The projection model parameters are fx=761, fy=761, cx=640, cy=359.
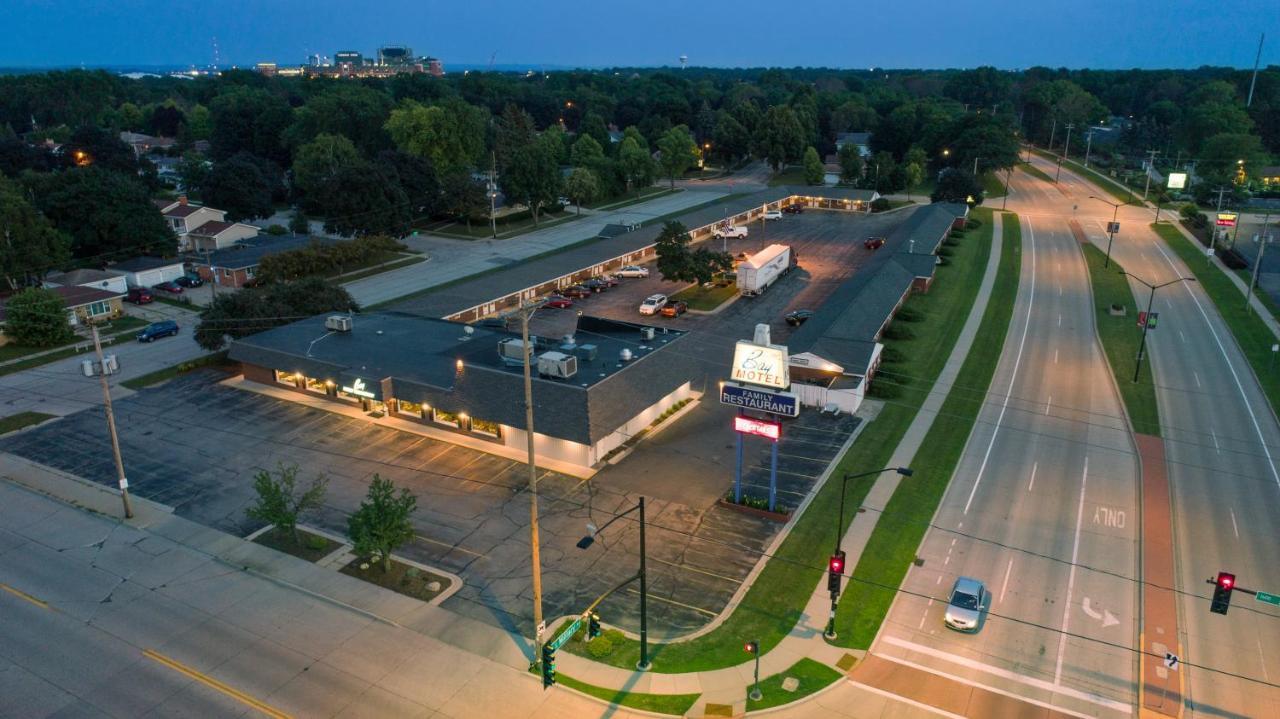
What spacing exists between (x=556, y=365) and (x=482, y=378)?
472 cm

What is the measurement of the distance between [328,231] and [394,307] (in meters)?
28.4

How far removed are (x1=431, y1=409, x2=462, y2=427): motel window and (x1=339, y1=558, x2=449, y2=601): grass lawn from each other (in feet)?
44.3

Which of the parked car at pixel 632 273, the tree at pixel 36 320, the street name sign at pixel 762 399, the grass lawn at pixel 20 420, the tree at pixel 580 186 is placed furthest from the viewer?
the tree at pixel 580 186

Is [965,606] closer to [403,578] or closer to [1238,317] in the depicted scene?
[403,578]

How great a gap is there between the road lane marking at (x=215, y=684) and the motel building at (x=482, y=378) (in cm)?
1979

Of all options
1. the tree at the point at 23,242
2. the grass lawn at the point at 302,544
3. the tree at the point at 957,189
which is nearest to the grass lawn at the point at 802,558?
the grass lawn at the point at 302,544

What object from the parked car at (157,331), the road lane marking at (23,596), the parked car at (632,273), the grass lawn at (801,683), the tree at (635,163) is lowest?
the grass lawn at (801,683)

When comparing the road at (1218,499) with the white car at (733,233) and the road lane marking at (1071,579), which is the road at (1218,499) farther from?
the white car at (733,233)

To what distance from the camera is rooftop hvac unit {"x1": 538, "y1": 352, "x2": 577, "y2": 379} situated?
4319 centimetres

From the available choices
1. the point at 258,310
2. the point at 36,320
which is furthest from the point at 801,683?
the point at 36,320

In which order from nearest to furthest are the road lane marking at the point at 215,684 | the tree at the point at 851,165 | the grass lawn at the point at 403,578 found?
1. the road lane marking at the point at 215,684
2. the grass lawn at the point at 403,578
3. the tree at the point at 851,165

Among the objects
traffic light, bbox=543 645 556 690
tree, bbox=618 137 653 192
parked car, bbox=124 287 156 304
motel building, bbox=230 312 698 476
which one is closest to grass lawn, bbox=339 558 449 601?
traffic light, bbox=543 645 556 690

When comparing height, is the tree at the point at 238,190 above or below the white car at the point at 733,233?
above

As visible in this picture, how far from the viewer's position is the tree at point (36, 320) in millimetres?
62094
